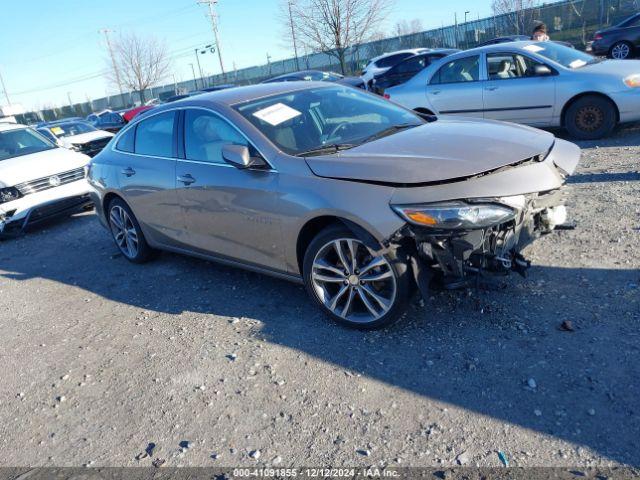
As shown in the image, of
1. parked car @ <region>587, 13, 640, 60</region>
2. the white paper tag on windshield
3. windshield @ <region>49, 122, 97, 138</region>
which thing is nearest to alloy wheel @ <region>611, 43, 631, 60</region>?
parked car @ <region>587, 13, 640, 60</region>

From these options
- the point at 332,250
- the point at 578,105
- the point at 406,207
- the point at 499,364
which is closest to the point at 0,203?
the point at 332,250

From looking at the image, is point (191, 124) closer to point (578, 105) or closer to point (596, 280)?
point (596, 280)

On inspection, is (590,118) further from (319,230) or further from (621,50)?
(621,50)

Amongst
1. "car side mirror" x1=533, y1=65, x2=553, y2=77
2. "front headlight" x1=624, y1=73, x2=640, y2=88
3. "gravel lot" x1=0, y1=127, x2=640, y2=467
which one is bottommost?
"gravel lot" x1=0, y1=127, x2=640, y2=467

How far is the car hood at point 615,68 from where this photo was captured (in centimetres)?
761

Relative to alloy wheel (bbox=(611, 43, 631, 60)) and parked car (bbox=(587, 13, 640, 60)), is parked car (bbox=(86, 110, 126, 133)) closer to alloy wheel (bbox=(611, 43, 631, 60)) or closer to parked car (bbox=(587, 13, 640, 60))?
parked car (bbox=(587, 13, 640, 60))

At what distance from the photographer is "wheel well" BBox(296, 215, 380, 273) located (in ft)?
11.3

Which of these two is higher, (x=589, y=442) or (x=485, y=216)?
(x=485, y=216)

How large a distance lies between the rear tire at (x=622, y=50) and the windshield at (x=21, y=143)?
556 inches

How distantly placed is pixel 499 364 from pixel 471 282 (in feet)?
1.82

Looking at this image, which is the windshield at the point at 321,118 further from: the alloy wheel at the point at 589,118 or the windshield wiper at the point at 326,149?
the alloy wheel at the point at 589,118

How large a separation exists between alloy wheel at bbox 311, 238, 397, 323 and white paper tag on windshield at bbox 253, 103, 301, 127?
1.18 m

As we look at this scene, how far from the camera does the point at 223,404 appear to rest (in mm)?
3221

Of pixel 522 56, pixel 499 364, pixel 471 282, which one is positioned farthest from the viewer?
pixel 522 56
